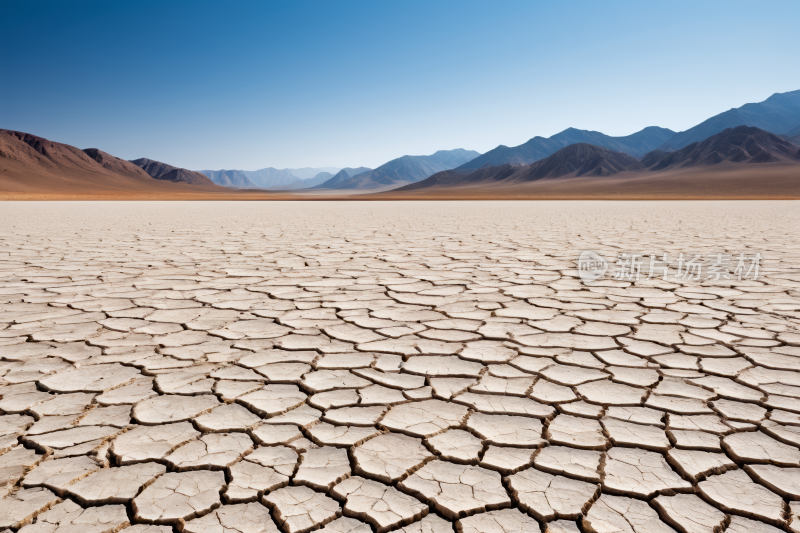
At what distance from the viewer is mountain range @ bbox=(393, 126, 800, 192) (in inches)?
2120

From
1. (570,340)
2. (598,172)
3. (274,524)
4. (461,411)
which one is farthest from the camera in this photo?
(598,172)

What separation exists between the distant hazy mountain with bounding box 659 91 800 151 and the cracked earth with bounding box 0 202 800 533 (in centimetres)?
12939

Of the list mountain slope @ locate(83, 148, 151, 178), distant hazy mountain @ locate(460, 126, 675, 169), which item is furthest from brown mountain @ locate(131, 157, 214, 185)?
distant hazy mountain @ locate(460, 126, 675, 169)

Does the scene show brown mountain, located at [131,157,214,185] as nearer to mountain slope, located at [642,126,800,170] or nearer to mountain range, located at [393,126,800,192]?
mountain range, located at [393,126,800,192]

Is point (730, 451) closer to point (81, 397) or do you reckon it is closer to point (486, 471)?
point (486, 471)

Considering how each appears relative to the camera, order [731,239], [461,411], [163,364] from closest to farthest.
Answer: [461,411] → [163,364] → [731,239]

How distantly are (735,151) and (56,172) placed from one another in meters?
81.9

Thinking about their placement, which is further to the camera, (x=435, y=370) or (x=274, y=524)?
(x=435, y=370)

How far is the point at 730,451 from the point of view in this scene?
1.25 metres

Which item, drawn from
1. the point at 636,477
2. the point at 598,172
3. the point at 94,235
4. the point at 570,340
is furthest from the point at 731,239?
the point at 598,172

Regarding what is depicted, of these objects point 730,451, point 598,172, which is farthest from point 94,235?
point 598,172

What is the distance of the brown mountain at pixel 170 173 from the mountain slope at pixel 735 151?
92282mm

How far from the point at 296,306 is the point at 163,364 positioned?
98 centimetres

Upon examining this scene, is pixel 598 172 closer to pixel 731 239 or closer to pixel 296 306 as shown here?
pixel 731 239
